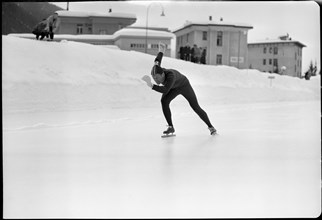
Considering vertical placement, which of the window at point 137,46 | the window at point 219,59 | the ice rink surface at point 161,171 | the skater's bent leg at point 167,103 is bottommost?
the ice rink surface at point 161,171

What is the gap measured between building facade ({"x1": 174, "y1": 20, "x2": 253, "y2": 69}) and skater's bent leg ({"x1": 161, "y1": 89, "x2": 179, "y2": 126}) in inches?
25.0

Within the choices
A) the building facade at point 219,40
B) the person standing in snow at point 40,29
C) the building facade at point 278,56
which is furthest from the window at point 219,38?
the person standing in snow at point 40,29

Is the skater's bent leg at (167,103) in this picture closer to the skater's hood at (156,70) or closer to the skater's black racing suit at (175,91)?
the skater's black racing suit at (175,91)

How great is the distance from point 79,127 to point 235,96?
4.57 meters

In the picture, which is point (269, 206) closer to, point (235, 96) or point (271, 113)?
point (271, 113)

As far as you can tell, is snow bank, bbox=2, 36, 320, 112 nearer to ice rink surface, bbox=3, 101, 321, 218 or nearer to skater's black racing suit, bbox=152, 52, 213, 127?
skater's black racing suit, bbox=152, 52, 213, 127

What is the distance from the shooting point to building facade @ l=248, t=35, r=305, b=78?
4.56m

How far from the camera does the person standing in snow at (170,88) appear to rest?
3.77m

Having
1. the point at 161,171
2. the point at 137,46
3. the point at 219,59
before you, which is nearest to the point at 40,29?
the point at 137,46

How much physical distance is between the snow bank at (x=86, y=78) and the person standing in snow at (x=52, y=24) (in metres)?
0.27

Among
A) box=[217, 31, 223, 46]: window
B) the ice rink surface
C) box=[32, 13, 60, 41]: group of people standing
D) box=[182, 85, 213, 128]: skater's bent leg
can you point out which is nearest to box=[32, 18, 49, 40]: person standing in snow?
box=[32, 13, 60, 41]: group of people standing

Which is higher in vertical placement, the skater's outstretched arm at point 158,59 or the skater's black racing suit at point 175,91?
the skater's outstretched arm at point 158,59

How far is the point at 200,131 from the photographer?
4.24m

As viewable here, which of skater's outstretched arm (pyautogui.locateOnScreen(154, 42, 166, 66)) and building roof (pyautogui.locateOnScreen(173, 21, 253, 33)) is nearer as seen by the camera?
skater's outstretched arm (pyautogui.locateOnScreen(154, 42, 166, 66))
